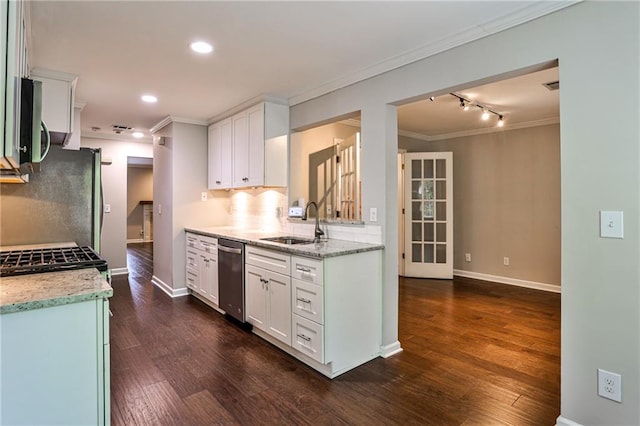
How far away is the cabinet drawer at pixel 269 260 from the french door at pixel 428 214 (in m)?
3.24

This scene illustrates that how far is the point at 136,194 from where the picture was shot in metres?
10.5

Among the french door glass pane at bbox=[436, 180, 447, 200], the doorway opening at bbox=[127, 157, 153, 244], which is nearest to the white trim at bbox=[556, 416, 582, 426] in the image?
the french door glass pane at bbox=[436, 180, 447, 200]

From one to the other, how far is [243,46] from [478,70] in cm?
160

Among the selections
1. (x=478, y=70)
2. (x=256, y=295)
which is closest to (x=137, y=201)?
(x=256, y=295)

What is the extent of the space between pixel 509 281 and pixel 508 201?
1.17 m

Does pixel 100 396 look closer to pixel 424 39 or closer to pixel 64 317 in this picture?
pixel 64 317

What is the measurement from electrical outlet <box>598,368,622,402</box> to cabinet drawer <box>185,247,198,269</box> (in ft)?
12.6

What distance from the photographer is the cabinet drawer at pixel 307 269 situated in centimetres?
243

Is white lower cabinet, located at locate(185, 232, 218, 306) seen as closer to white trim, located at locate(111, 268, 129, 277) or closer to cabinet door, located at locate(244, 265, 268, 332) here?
cabinet door, located at locate(244, 265, 268, 332)

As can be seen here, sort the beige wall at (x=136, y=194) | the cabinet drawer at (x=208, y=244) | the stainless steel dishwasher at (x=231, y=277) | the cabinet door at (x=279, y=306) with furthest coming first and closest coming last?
the beige wall at (x=136, y=194), the cabinet drawer at (x=208, y=244), the stainless steel dishwasher at (x=231, y=277), the cabinet door at (x=279, y=306)

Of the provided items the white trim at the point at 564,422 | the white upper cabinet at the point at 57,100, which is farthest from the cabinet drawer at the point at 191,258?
the white trim at the point at 564,422

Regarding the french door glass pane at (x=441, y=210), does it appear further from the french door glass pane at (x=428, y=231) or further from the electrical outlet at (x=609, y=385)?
the electrical outlet at (x=609, y=385)

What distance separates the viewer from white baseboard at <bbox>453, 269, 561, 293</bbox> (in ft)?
15.6

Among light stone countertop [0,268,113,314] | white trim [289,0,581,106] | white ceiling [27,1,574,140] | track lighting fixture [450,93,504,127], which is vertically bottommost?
light stone countertop [0,268,113,314]
